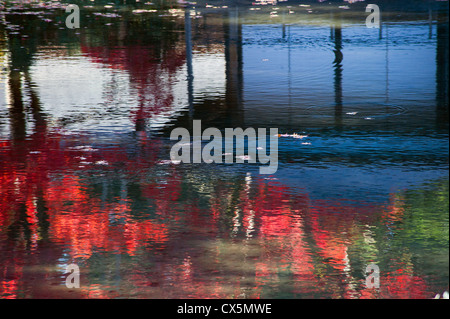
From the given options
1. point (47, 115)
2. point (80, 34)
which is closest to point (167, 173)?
point (47, 115)

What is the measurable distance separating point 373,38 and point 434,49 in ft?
6.00

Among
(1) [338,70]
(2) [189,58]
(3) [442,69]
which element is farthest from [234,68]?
(3) [442,69]

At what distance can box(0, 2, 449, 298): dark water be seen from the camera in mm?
5316

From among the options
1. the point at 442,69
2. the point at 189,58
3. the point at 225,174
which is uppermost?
the point at 189,58

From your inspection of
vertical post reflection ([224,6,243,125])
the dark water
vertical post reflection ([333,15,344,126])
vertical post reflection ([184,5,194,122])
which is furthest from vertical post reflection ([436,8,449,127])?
vertical post reflection ([184,5,194,122])

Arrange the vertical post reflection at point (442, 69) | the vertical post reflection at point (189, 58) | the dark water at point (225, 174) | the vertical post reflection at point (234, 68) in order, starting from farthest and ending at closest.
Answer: the vertical post reflection at point (189, 58), the vertical post reflection at point (234, 68), the vertical post reflection at point (442, 69), the dark water at point (225, 174)

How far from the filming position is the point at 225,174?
777 centimetres

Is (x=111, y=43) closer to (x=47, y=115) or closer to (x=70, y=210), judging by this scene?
(x=47, y=115)

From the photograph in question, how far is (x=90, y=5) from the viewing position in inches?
986

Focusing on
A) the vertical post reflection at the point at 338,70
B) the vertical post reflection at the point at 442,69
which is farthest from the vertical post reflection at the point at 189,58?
the vertical post reflection at the point at 442,69

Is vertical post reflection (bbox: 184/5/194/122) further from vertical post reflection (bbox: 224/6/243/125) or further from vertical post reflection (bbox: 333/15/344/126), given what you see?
vertical post reflection (bbox: 333/15/344/126)

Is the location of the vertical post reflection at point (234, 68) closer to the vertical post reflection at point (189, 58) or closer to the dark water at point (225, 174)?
the dark water at point (225, 174)

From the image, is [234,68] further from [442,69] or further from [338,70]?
[442,69]

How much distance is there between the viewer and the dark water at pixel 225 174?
5.32 meters
